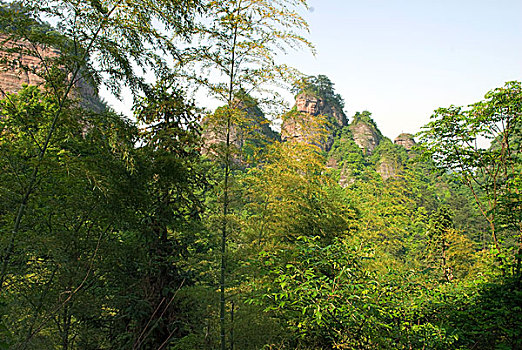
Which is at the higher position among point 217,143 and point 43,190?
point 217,143

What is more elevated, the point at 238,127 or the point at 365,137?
the point at 365,137

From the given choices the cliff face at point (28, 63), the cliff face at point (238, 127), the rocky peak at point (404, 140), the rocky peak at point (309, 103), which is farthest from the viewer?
the rocky peak at point (404, 140)

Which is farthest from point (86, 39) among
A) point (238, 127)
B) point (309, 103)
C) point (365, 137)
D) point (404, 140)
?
point (404, 140)

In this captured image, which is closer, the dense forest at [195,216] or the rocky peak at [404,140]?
the dense forest at [195,216]

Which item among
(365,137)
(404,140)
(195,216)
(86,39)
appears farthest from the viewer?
(404,140)

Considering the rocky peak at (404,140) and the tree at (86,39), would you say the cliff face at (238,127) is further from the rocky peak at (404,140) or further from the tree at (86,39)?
the rocky peak at (404,140)

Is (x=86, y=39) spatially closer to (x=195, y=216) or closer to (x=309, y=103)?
(x=195, y=216)

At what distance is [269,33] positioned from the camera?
11.3 feet

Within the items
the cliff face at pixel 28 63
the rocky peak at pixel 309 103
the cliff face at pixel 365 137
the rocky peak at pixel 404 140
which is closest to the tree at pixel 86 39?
the cliff face at pixel 28 63

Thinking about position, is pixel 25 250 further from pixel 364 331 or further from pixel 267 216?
pixel 364 331

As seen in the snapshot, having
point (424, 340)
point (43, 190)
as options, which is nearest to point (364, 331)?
point (424, 340)

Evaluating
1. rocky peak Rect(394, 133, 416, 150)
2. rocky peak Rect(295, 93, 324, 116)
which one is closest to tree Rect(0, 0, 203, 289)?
rocky peak Rect(295, 93, 324, 116)

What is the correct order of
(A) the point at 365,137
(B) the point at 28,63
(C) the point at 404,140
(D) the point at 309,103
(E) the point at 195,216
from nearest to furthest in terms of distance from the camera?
(B) the point at 28,63 → (E) the point at 195,216 → (D) the point at 309,103 → (A) the point at 365,137 → (C) the point at 404,140

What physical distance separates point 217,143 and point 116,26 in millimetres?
1397
